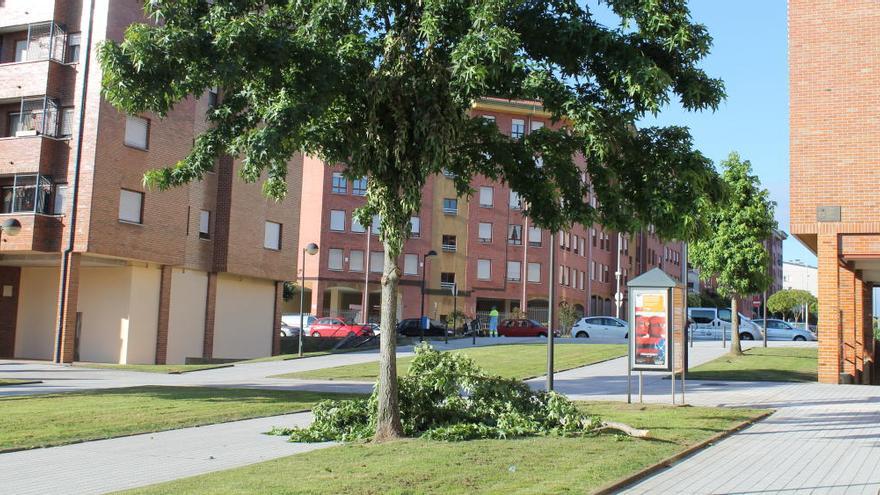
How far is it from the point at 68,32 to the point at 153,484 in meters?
28.4

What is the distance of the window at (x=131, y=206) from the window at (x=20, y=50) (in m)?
7.10

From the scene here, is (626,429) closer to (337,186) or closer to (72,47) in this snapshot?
(72,47)

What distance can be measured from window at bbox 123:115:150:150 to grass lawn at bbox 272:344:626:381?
12.5 m

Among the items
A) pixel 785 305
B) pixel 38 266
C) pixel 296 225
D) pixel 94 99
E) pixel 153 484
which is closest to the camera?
pixel 153 484

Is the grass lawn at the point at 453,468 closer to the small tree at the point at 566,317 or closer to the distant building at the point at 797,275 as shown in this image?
the small tree at the point at 566,317

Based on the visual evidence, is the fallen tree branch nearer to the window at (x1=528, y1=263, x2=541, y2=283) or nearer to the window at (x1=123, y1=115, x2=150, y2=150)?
the window at (x1=123, y1=115, x2=150, y2=150)

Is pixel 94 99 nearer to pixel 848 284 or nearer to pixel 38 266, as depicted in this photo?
pixel 38 266

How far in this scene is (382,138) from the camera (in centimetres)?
1070

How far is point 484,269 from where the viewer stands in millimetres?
72250

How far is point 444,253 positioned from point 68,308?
1655 inches

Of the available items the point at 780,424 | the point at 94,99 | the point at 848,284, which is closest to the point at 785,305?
the point at 848,284

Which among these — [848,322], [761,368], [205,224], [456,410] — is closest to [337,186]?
[205,224]

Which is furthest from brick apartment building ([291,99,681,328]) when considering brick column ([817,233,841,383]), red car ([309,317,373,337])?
brick column ([817,233,841,383])

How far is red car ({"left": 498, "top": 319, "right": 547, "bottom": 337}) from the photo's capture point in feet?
189
